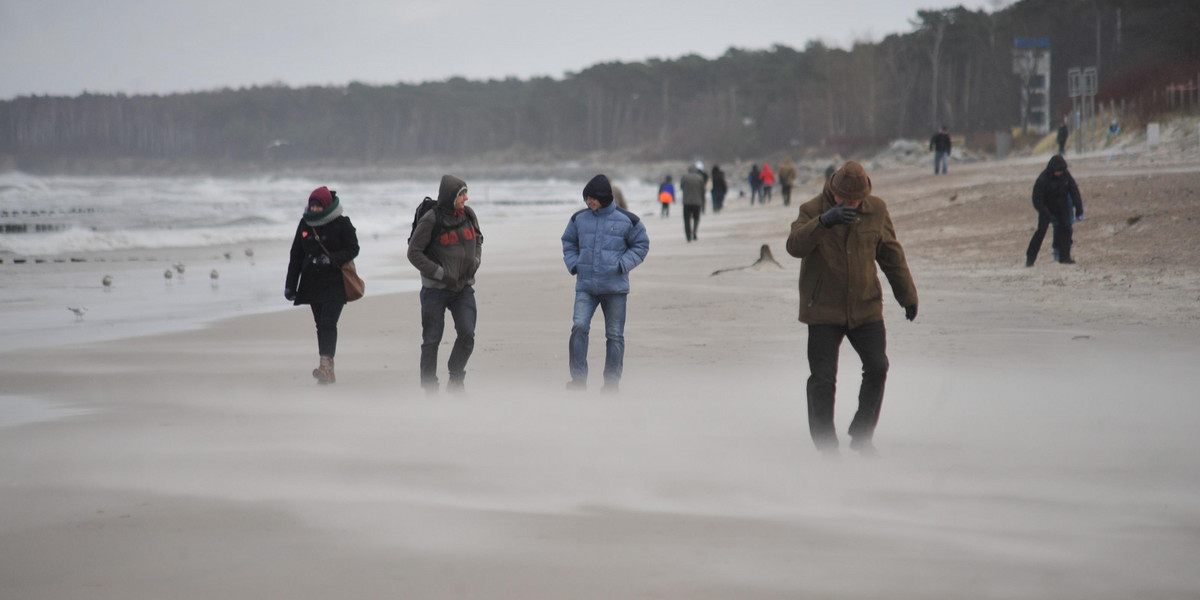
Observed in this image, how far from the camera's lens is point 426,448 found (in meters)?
6.31

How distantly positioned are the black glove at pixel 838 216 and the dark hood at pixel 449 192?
3062mm

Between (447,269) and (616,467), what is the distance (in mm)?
2475

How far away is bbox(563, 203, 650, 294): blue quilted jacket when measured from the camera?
791 cm

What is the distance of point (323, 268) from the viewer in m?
8.48

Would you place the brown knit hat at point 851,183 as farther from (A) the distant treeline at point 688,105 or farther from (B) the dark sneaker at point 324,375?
(A) the distant treeline at point 688,105

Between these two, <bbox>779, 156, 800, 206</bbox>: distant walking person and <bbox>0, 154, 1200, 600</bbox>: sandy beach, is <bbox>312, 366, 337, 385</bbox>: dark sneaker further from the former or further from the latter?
<bbox>779, 156, 800, 206</bbox>: distant walking person

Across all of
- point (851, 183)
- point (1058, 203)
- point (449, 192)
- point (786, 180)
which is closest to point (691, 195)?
point (1058, 203)

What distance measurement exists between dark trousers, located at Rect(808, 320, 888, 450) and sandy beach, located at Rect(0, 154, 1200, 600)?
0.17 m

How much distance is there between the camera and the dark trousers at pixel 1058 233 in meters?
15.3

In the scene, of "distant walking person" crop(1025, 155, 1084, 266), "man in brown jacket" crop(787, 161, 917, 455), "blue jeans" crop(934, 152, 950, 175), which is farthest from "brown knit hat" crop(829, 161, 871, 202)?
"blue jeans" crop(934, 152, 950, 175)

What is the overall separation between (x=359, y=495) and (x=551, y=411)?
222cm

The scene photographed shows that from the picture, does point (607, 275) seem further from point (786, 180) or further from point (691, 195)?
point (786, 180)

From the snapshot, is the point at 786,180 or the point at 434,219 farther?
the point at 786,180

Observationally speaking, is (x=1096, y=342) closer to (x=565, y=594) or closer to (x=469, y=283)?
(x=469, y=283)
